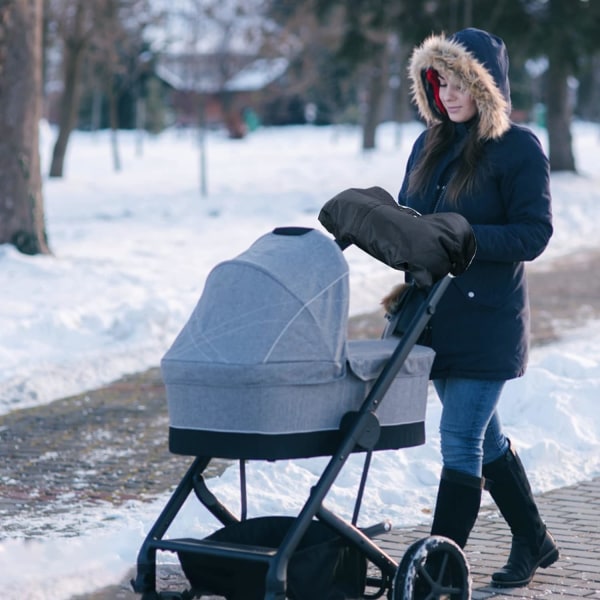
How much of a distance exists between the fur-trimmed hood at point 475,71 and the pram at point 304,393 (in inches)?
18.7

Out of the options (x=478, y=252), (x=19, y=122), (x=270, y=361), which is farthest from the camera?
(x=19, y=122)

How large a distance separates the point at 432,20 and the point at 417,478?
61.7ft

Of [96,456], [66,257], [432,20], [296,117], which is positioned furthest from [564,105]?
[296,117]

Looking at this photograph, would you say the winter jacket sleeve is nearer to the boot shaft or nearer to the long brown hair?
the long brown hair

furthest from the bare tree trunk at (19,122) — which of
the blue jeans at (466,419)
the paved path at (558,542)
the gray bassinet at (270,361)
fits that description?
the gray bassinet at (270,361)

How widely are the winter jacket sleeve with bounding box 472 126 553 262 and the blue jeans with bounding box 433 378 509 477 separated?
1.43 ft

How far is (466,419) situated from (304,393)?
0.86m

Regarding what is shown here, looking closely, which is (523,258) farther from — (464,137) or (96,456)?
(96,456)

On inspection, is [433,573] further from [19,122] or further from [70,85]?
[70,85]

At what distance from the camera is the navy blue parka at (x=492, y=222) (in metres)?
4.28

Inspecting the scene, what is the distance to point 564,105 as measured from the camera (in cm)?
2561

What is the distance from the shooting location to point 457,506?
433 centimetres

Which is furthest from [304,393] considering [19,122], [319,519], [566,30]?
[566,30]

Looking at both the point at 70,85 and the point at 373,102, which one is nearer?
the point at 70,85
